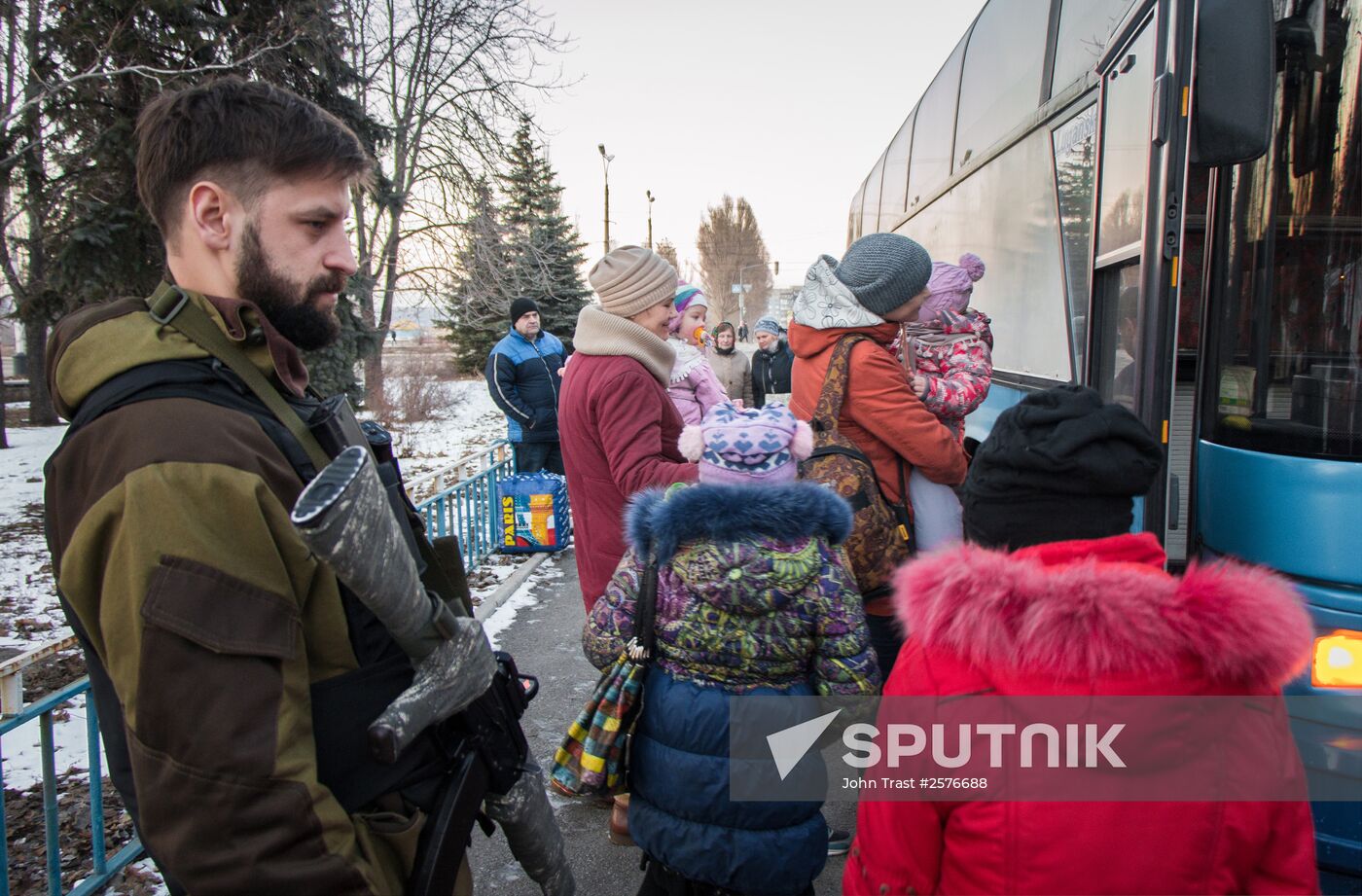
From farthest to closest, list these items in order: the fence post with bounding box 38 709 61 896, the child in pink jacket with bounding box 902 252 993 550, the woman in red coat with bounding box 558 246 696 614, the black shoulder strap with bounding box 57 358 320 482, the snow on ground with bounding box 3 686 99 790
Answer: the snow on ground with bounding box 3 686 99 790
the child in pink jacket with bounding box 902 252 993 550
the woman in red coat with bounding box 558 246 696 614
the fence post with bounding box 38 709 61 896
the black shoulder strap with bounding box 57 358 320 482

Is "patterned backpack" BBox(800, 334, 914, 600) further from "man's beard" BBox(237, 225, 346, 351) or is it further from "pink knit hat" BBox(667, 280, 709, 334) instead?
"pink knit hat" BBox(667, 280, 709, 334)

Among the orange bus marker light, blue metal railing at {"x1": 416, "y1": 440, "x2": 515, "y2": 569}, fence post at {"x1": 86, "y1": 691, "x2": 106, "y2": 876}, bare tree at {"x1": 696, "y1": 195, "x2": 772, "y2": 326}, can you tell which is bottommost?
fence post at {"x1": 86, "y1": 691, "x2": 106, "y2": 876}

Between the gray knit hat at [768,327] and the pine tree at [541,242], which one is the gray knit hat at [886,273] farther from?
the pine tree at [541,242]

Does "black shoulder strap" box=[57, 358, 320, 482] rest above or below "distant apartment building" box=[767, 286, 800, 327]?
below

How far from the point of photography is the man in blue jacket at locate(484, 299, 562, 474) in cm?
779

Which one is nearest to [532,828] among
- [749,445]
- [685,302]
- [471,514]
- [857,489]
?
[749,445]

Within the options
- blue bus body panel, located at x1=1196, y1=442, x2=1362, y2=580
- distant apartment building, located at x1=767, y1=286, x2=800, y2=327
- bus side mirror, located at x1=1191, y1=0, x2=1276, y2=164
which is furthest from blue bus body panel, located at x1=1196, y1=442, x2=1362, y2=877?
distant apartment building, located at x1=767, y1=286, x2=800, y2=327

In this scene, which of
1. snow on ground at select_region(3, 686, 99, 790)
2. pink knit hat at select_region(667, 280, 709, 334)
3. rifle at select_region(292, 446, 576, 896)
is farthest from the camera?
pink knit hat at select_region(667, 280, 709, 334)

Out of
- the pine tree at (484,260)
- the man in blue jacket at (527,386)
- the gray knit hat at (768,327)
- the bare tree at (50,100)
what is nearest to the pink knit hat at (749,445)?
the man in blue jacket at (527,386)

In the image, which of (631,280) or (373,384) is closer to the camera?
(631,280)

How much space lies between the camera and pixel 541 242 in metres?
20.3

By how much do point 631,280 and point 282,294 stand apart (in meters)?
1.94

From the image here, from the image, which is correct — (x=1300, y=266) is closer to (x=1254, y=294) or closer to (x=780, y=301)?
(x=1254, y=294)

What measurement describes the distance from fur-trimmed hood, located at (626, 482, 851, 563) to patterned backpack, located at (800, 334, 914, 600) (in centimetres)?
65
